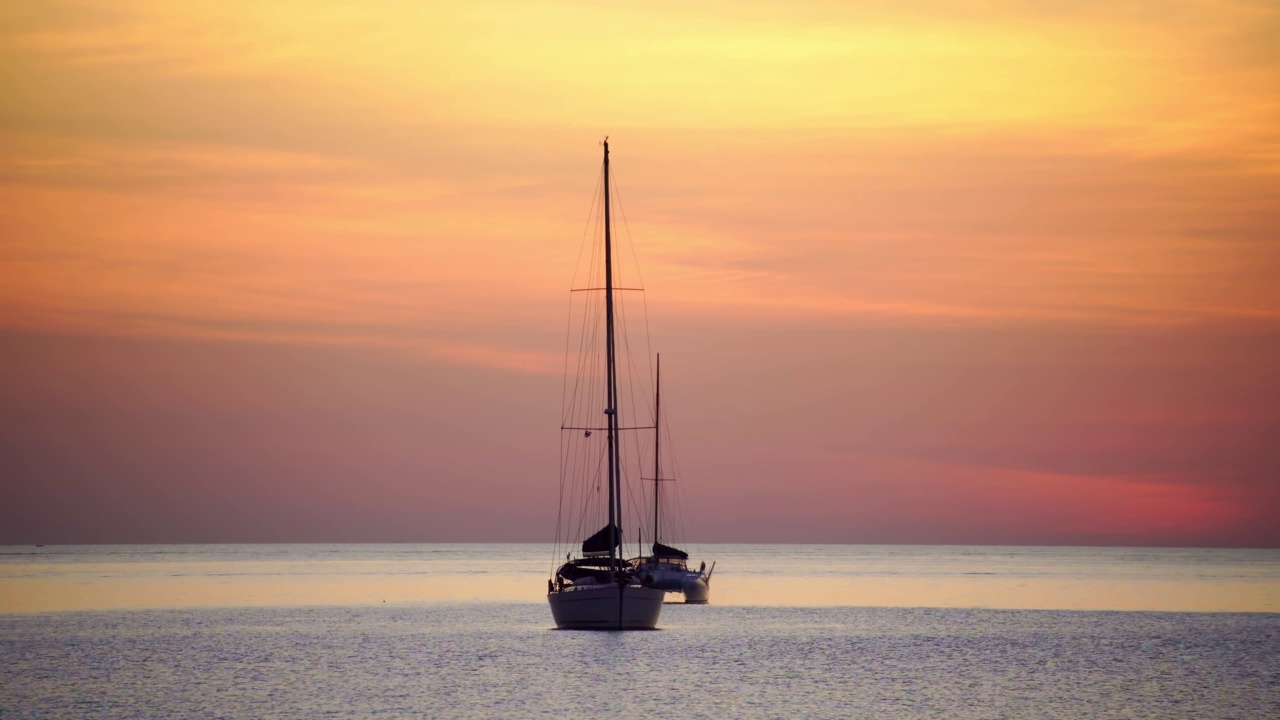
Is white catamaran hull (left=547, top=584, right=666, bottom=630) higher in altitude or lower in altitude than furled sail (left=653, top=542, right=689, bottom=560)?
lower

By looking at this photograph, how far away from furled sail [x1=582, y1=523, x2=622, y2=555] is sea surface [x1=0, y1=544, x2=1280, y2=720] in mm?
4266

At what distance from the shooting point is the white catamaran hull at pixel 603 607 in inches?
2598

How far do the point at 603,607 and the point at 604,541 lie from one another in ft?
9.82

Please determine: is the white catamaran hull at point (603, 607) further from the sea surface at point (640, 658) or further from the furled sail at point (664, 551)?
the furled sail at point (664, 551)

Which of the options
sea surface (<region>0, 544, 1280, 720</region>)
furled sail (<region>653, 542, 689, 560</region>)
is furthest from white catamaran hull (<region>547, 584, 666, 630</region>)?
furled sail (<region>653, 542, 689, 560</region>)

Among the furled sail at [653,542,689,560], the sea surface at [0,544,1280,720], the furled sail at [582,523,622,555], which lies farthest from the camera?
the furled sail at [653,542,689,560]

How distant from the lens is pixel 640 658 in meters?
62.5

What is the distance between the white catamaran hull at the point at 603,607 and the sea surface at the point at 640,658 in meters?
1.20

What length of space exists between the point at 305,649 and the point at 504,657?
1040cm

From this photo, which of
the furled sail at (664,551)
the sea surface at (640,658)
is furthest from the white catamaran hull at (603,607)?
the furled sail at (664,551)

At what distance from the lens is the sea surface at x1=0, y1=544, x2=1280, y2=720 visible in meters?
48.1

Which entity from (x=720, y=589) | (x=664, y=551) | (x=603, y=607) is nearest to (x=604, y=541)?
(x=603, y=607)

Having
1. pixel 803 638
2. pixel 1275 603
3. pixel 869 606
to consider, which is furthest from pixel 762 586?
pixel 803 638

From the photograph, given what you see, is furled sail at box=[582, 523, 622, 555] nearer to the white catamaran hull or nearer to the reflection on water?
the white catamaran hull
